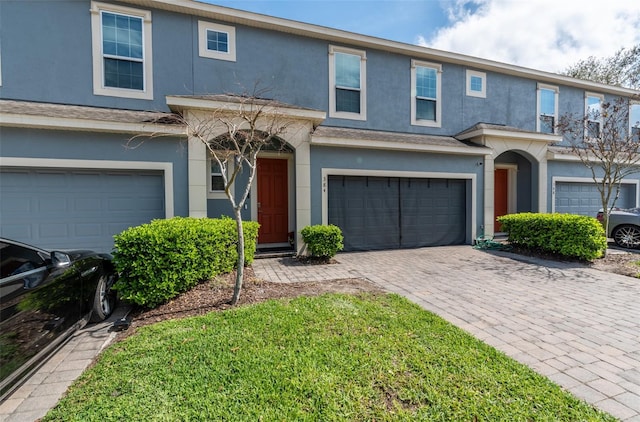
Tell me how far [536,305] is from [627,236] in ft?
25.7

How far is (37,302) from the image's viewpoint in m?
2.80

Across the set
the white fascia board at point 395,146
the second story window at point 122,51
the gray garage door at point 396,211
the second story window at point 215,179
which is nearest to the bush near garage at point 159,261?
the second story window at point 215,179

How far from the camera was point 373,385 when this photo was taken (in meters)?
2.46

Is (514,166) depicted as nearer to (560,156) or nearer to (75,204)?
(560,156)

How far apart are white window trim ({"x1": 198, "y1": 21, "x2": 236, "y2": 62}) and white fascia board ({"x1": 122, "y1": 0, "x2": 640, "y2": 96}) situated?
7.3 inches

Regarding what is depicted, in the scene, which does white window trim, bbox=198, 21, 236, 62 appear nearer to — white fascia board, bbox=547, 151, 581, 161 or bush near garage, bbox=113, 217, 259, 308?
bush near garage, bbox=113, 217, 259, 308

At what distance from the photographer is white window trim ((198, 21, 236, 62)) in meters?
7.73

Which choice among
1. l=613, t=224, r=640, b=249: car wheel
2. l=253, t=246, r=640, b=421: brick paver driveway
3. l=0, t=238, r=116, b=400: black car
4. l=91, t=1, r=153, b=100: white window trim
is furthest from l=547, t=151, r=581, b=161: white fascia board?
l=0, t=238, r=116, b=400: black car

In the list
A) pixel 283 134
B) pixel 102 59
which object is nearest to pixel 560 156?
pixel 283 134

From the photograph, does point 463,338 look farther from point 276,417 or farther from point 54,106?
point 54,106

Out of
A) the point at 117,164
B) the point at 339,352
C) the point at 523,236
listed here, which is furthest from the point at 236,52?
the point at 523,236

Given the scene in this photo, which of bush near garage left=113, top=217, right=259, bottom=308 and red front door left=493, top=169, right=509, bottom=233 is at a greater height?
red front door left=493, top=169, right=509, bottom=233

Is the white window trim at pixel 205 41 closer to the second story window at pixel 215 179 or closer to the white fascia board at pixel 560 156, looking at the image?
the second story window at pixel 215 179

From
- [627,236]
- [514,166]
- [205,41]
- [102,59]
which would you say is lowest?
[627,236]
